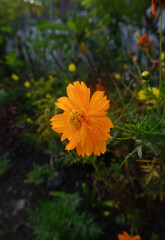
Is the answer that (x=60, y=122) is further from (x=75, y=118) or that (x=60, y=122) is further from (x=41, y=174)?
(x=41, y=174)

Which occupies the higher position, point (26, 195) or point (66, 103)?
point (66, 103)

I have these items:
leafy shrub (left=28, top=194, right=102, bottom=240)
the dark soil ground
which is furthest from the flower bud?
leafy shrub (left=28, top=194, right=102, bottom=240)

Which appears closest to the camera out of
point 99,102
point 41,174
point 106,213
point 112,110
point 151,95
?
point 99,102

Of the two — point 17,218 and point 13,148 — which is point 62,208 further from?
point 13,148

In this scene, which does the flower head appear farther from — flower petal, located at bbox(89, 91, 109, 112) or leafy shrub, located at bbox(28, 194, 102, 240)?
leafy shrub, located at bbox(28, 194, 102, 240)

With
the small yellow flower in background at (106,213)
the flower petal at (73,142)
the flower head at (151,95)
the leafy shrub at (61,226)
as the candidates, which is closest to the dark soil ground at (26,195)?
the small yellow flower in background at (106,213)

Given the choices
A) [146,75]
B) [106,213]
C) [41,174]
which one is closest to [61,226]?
[106,213]

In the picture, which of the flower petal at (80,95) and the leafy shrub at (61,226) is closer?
the flower petal at (80,95)

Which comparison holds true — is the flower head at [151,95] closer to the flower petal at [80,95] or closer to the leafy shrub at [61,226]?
the flower petal at [80,95]
